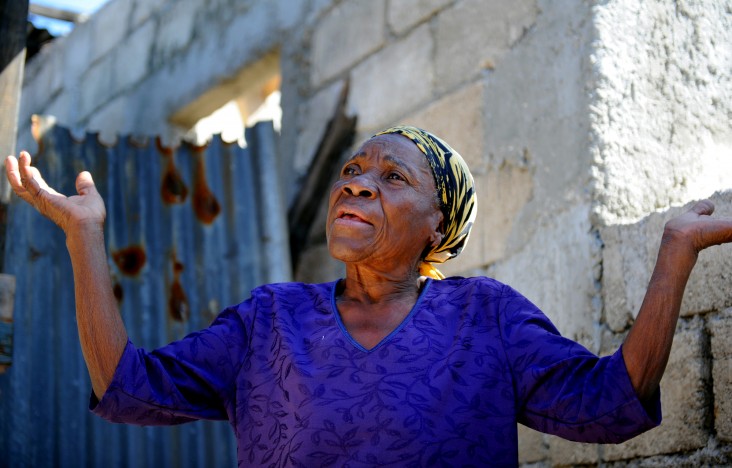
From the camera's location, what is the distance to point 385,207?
2.28 metres

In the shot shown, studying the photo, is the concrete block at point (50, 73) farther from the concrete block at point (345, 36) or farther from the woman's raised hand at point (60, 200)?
the woman's raised hand at point (60, 200)

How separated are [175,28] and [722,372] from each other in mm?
3927

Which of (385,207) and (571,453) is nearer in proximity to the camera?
(385,207)

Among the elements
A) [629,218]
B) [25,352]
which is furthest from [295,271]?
[629,218]

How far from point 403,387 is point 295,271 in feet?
7.54

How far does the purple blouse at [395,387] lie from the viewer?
1937 mm

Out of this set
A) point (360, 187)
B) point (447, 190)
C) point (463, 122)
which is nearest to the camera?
point (360, 187)

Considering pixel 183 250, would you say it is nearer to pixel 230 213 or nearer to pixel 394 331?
pixel 230 213

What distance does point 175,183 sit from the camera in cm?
417

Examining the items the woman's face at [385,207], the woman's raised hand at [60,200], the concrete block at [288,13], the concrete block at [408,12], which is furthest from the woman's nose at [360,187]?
the concrete block at [288,13]

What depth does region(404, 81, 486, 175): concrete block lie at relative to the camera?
11.3ft

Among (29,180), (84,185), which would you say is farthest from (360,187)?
(29,180)

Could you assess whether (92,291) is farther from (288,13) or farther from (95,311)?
(288,13)

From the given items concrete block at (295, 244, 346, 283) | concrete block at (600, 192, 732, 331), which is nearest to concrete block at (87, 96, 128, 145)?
concrete block at (295, 244, 346, 283)
